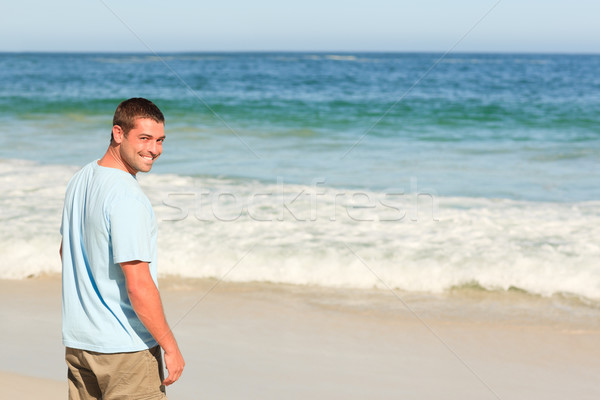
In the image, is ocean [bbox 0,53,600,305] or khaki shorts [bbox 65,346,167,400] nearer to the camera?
khaki shorts [bbox 65,346,167,400]

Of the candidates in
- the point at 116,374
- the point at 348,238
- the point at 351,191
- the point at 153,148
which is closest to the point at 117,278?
the point at 116,374

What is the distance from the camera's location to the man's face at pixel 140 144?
1983 mm

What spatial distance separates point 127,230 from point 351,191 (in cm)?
634

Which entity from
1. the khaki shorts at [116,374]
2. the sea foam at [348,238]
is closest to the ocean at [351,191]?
the sea foam at [348,238]

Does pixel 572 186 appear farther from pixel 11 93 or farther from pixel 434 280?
pixel 11 93

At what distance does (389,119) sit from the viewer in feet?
49.4

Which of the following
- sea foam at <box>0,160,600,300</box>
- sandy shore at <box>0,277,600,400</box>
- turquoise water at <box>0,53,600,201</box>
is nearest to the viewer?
sandy shore at <box>0,277,600,400</box>

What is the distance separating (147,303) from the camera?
191 centimetres

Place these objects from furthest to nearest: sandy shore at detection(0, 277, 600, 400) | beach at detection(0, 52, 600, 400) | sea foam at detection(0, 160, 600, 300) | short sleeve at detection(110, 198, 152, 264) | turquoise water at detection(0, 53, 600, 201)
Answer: turquoise water at detection(0, 53, 600, 201) < sea foam at detection(0, 160, 600, 300) < beach at detection(0, 52, 600, 400) < sandy shore at detection(0, 277, 600, 400) < short sleeve at detection(110, 198, 152, 264)

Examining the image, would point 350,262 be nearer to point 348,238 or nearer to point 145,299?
point 348,238

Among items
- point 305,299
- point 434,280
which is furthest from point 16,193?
point 434,280

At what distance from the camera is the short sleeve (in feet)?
6.07

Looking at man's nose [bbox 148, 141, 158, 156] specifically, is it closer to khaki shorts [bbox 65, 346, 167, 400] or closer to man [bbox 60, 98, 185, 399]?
man [bbox 60, 98, 185, 399]

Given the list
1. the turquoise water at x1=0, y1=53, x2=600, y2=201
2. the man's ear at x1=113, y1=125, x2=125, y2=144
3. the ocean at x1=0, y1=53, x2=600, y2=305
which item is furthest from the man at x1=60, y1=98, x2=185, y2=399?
the turquoise water at x1=0, y1=53, x2=600, y2=201
